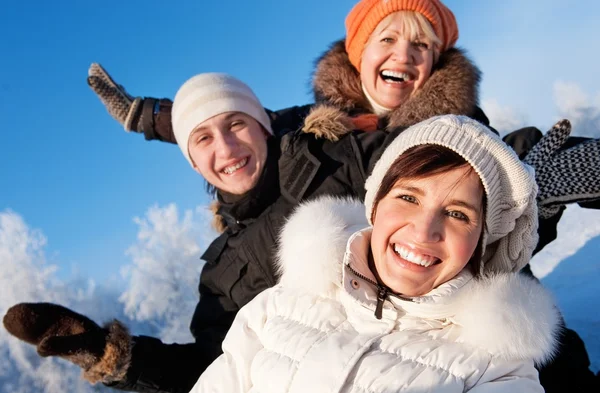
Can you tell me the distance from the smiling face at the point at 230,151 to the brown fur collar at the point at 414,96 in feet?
0.93

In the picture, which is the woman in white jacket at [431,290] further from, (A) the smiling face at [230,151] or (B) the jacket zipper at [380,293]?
(A) the smiling face at [230,151]

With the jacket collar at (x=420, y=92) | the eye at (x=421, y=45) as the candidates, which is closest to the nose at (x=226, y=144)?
the jacket collar at (x=420, y=92)

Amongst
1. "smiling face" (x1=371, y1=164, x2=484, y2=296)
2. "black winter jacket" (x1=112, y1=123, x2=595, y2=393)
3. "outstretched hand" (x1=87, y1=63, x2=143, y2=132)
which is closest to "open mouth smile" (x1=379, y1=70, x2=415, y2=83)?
"black winter jacket" (x1=112, y1=123, x2=595, y2=393)

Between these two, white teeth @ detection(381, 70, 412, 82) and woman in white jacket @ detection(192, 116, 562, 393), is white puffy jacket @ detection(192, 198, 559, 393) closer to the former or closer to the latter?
woman in white jacket @ detection(192, 116, 562, 393)

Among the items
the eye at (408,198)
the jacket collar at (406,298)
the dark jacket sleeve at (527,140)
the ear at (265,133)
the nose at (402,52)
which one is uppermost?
the nose at (402,52)

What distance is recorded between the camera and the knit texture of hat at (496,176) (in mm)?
1247

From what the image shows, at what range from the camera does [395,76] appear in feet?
7.38

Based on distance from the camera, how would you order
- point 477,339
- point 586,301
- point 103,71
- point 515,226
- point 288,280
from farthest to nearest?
point 103,71, point 586,301, point 288,280, point 515,226, point 477,339

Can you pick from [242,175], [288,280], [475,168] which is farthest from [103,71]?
[475,168]

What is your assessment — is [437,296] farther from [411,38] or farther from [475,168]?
[411,38]

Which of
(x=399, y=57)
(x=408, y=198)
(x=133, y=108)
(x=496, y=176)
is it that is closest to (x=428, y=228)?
(x=408, y=198)

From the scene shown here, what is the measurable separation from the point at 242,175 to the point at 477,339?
4.16 feet

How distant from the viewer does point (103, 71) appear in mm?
3764

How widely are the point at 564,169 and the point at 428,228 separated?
0.81m
